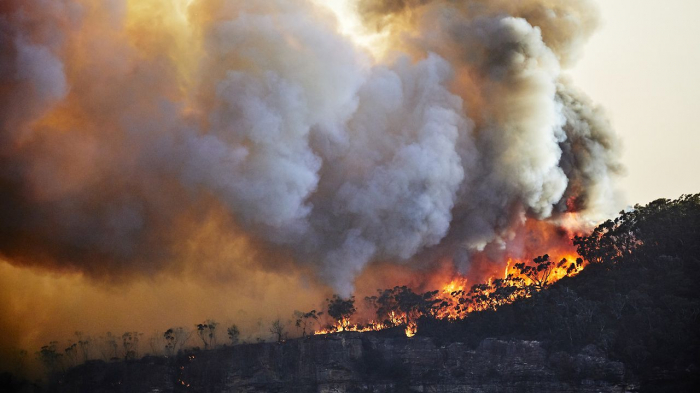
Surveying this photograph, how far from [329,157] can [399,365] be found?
2590cm

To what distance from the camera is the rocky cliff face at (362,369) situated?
311ft

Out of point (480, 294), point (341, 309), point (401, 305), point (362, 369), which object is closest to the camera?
point (362, 369)

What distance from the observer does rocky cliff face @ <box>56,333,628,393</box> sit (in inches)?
3733

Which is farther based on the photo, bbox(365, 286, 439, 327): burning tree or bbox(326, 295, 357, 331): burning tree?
bbox(326, 295, 357, 331): burning tree

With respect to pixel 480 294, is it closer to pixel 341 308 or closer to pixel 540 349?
pixel 540 349

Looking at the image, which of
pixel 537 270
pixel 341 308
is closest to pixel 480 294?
pixel 537 270

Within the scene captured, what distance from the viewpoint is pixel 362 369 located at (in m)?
103

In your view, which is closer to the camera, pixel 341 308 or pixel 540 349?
pixel 540 349

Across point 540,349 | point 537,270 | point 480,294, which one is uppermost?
point 537,270

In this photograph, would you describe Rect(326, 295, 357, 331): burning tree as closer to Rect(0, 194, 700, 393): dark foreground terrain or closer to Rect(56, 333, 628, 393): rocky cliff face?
Rect(0, 194, 700, 393): dark foreground terrain

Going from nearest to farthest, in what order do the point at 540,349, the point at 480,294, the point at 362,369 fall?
the point at 540,349 < the point at 362,369 < the point at 480,294

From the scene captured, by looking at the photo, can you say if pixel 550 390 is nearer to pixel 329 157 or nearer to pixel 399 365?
pixel 399 365

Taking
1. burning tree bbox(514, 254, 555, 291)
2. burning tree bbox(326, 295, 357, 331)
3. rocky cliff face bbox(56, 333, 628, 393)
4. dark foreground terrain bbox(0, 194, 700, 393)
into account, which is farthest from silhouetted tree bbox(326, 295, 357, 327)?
burning tree bbox(514, 254, 555, 291)

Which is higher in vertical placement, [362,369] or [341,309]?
[341,309]
